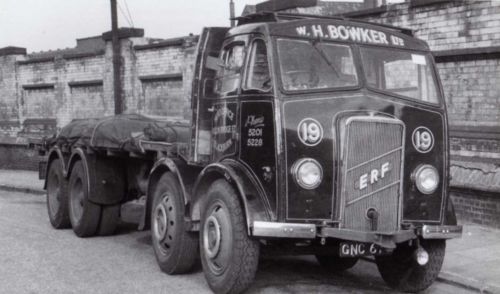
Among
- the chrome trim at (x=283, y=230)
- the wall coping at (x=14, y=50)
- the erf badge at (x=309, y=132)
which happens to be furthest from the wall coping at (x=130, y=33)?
the chrome trim at (x=283, y=230)

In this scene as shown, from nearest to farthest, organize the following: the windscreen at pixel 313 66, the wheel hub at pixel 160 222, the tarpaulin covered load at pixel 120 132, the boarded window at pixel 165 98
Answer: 1. the windscreen at pixel 313 66
2. the wheel hub at pixel 160 222
3. the tarpaulin covered load at pixel 120 132
4. the boarded window at pixel 165 98

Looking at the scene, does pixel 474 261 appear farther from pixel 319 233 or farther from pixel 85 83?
pixel 85 83

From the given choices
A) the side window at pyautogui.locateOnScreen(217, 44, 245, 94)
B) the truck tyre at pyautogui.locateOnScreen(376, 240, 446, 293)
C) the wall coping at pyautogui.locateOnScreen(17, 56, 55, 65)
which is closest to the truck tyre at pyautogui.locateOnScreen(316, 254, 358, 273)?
the truck tyre at pyautogui.locateOnScreen(376, 240, 446, 293)

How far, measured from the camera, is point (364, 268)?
7863 mm

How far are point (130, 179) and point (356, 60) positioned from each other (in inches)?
166

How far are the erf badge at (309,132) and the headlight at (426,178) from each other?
0.96 m

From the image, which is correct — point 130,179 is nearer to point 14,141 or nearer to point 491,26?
point 491,26

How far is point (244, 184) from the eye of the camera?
19.7 ft

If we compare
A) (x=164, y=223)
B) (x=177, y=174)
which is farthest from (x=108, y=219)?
(x=177, y=174)

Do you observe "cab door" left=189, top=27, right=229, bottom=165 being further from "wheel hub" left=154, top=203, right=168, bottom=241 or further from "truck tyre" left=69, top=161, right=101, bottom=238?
"truck tyre" left=69, top=161, right=101, bottom=238

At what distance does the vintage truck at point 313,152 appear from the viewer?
5.86 metres

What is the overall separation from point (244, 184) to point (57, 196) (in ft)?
17.1

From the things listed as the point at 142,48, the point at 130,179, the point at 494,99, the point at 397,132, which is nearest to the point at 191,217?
the point at 397,132

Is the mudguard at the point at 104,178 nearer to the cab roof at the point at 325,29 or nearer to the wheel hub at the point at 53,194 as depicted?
the wheel hub at the point at 53,194
